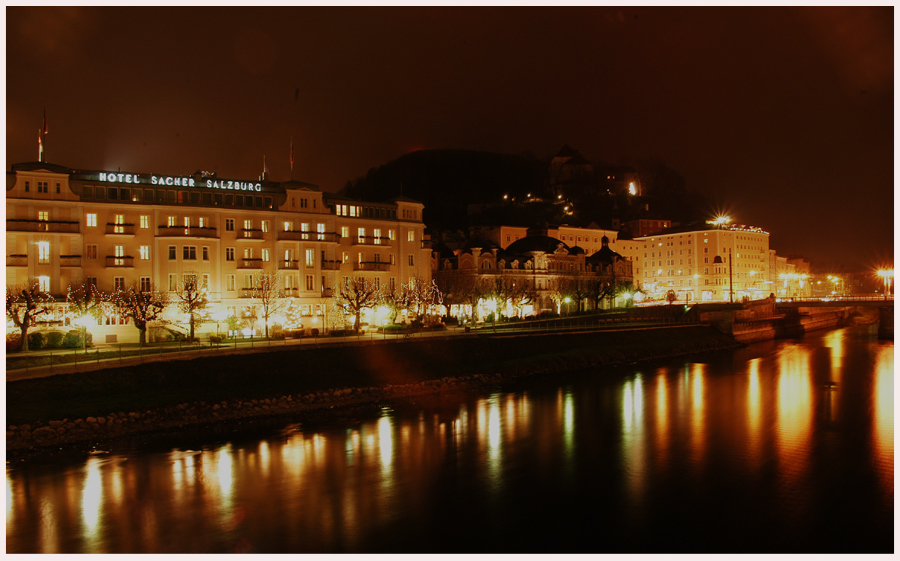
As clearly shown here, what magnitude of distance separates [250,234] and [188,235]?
4256 millimetres

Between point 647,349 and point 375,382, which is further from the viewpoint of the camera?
point 647,349

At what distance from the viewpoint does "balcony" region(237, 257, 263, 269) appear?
45938mm

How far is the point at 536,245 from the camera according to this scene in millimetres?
78812

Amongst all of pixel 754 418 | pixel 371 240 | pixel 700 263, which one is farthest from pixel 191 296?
pixel 700 263

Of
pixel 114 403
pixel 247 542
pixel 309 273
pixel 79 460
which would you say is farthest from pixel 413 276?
pixel 247 542

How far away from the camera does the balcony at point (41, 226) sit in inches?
1521

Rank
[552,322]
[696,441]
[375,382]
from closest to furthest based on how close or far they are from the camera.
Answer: [696,441] → [375,382] → [552,322]

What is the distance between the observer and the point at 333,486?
1881 centimetres

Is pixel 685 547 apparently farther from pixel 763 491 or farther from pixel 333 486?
pixel 333 486

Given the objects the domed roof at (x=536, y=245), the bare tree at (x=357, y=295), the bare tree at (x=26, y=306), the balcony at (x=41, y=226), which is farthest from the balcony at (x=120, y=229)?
the domed roof at (x=536, y=245)

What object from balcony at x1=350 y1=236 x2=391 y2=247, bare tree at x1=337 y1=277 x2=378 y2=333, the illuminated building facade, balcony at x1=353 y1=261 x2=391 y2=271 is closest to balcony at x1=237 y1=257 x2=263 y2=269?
bare tree at x1=337 y1=277 x2=378 y2=333

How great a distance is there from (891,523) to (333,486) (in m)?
14.9

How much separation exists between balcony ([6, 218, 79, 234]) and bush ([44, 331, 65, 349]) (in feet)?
23.5

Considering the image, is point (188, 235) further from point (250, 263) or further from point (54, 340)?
point (54, 340)
